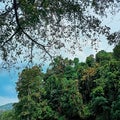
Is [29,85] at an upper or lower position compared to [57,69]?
upper

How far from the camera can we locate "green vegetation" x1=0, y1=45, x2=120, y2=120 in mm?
55688

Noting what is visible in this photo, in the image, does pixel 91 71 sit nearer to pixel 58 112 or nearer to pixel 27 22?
pixel 58 112

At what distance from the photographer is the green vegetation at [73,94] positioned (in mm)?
55688

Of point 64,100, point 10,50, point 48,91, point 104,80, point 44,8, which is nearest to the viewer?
point 44,8

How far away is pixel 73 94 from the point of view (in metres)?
61.0

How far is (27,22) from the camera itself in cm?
880

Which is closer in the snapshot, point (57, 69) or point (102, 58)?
point (57, 69)

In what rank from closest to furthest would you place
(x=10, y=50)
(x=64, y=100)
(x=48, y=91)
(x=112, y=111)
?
1. (x=10, y=50)
2. (x=112, y=111)
3. (x=64, y=100)
4. (x=48, y=91)

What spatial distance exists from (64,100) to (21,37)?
171 ft

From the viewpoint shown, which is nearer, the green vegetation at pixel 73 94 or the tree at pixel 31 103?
the green vegetation at pixel 73 94

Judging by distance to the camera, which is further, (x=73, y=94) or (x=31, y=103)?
(x=31, y=103)

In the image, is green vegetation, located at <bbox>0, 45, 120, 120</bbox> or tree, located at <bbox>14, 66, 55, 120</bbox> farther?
tree, located at <bbox>14, 66, 55, 120</bbox>

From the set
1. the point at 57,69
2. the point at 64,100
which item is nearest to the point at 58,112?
the point at 64,100

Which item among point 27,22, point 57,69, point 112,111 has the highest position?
point 112,111
